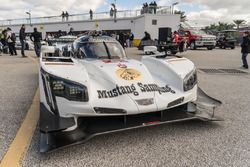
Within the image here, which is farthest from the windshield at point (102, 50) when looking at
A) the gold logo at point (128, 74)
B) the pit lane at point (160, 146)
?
the pit lane at point (160, 146)

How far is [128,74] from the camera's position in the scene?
11.1 feet

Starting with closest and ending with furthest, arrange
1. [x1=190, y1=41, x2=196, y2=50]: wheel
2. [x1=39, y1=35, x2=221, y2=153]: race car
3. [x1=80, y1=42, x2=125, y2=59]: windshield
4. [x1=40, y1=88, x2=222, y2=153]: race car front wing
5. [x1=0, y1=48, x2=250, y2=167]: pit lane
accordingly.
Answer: [x1=0, y1=48, x2=250, y2=167]: pit lane, [x1=40, y1=88, x2=222, y2=153]: race car front wing, [x1=39, y1=35, x2=221, y2=153]: race car, [x1=80, y1=42, x2=125, y2=59]: windshield, [x1=190, y1=41, x2=196, y2=50]: wheel

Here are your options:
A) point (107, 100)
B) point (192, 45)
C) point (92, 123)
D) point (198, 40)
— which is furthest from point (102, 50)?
point (192, 45)

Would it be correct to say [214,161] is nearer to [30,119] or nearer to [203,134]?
[203,134]

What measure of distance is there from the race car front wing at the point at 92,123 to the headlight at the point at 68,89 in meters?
0.24

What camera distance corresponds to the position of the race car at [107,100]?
8.96ft

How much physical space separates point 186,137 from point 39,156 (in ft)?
5.57

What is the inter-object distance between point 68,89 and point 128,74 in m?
0.89

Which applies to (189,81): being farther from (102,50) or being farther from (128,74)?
(102,50)

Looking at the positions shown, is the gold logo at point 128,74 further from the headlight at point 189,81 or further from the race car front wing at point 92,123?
the headlight at point 189,81

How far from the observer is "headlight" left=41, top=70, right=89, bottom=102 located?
9.22ft

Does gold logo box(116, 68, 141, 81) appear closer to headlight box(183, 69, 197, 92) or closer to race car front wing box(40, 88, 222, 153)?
race car front wing box(40, 88, 222, 153)

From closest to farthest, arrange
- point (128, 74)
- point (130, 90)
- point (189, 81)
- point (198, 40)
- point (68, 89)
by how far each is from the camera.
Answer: point (68, 89) < point (130, 90) < point (128, 74) < point (189, 81) < point (198, 40)

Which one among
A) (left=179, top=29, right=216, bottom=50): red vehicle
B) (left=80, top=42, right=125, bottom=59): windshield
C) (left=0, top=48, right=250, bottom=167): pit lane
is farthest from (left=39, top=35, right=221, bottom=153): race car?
(left=179, top=29, right=216, bottom=50): red vehicle
